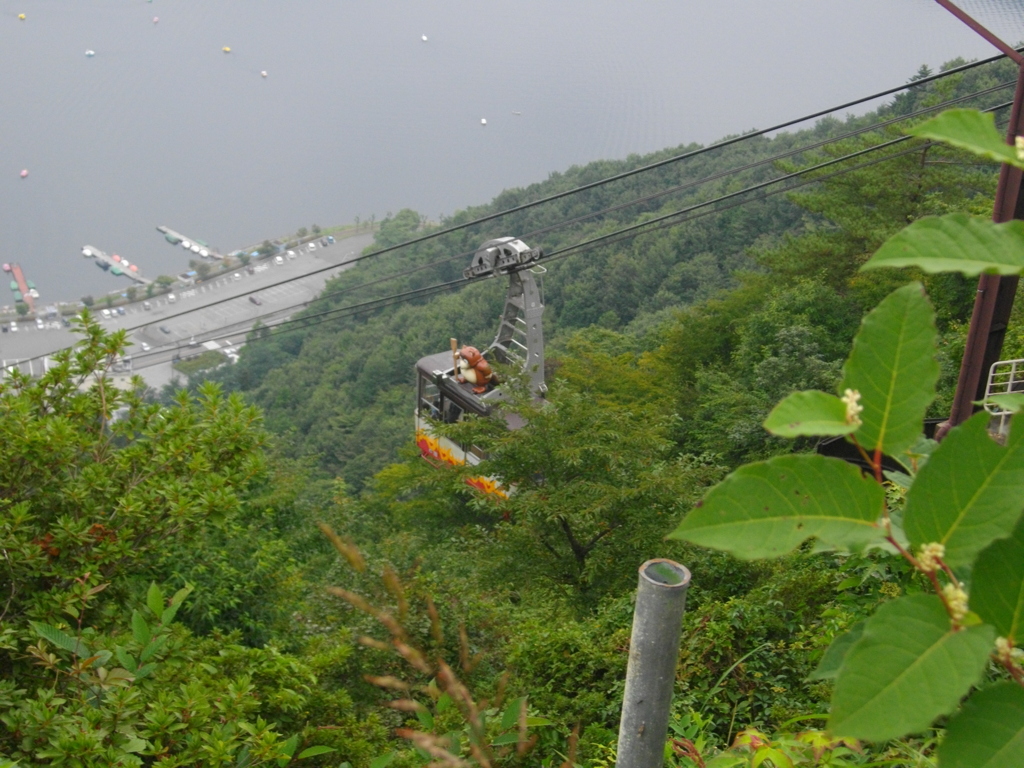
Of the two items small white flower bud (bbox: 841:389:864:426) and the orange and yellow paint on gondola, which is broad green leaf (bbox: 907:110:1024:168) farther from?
the orange and yellow paint on gondola

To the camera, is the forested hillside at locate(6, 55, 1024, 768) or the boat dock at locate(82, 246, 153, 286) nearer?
the forested hillside at locate(6, 55, 1024, 768)

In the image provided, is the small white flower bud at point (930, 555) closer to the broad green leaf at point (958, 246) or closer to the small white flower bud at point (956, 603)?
the small white flower bud at point (956, 603)

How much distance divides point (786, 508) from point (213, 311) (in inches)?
1661

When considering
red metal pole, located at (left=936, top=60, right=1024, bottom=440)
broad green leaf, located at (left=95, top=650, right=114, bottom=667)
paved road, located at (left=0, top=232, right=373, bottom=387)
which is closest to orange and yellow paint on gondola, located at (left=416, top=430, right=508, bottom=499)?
red metal pole, located at (left=936, top=60, right=1024, bottom=440)

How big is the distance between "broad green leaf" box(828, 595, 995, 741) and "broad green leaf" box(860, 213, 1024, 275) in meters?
0.20

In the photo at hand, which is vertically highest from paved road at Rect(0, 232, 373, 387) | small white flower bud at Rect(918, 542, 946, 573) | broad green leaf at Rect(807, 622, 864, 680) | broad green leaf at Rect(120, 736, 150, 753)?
small white flower bud at Rect(918, 542, 946, 573)

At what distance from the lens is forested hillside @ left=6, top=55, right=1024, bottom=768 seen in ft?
7.45

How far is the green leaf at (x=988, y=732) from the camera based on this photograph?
0.51 meters

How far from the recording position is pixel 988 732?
518mm

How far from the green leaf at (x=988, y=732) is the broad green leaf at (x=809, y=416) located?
18 centimetres

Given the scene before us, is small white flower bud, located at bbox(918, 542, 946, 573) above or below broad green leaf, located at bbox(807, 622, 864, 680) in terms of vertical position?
above

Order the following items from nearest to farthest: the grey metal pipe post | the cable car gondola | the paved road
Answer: the grey metal pipe post, the cable car gondola, the paved road

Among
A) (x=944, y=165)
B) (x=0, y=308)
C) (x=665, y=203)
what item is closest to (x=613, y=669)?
(x=944, y=165)

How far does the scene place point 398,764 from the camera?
2.79 meters
